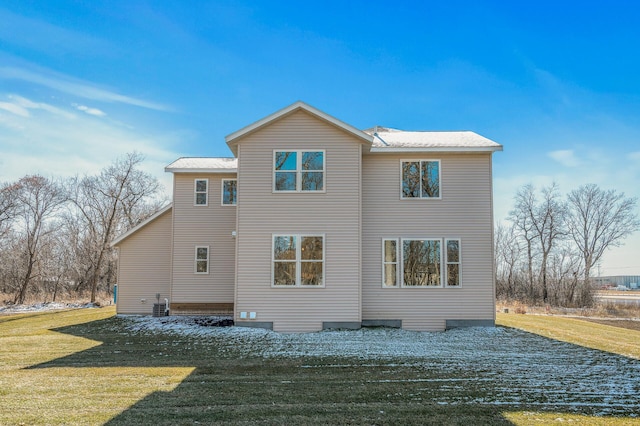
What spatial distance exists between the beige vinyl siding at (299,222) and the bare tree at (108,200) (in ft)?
64.5

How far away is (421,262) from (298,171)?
15.2 ft

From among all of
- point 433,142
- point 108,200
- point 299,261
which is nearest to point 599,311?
point 433,142

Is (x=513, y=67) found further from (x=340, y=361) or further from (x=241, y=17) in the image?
(x=340, y=361)

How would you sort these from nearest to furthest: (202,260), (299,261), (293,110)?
(299,261)
(293,110)
(202,260)

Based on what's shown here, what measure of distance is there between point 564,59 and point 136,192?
27197mm

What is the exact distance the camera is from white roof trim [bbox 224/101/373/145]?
1365 centimetres

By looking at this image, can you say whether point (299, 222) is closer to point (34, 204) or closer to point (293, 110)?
point (293, 110)

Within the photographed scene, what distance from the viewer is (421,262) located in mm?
14438

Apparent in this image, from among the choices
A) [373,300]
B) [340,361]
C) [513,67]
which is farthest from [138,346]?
[513,67]

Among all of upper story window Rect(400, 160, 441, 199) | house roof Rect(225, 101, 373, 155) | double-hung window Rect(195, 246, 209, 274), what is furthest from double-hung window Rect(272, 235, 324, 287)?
double-hung window Rect(195, 246, 209, 274)

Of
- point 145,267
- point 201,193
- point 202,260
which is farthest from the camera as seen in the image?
point 145,267

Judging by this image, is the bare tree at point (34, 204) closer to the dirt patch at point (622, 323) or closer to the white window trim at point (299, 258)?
the white window trim at point (299, 258)

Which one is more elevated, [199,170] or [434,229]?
[199,170]

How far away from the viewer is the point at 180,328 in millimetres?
14070
